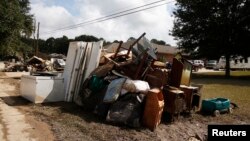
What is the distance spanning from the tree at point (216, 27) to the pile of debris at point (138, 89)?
877 inches

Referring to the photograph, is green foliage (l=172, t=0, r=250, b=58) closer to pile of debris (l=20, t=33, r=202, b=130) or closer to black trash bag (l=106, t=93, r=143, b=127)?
pile of debris (l=20, t=33, r=202, b=130)

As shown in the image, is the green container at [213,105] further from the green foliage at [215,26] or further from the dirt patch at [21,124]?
the green foliage at [215,26]

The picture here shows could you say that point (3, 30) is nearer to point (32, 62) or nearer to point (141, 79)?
point (32, 62)

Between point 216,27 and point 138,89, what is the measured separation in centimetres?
2606

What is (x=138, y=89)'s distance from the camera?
379 inches

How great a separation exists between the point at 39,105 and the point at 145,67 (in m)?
3.77

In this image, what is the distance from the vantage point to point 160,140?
28.0ft

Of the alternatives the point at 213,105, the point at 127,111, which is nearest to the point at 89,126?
the point at 127,111

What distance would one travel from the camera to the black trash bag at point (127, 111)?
9109 millimetres

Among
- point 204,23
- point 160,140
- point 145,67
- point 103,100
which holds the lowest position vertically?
point 160,140

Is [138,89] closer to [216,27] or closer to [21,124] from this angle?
[21,124]

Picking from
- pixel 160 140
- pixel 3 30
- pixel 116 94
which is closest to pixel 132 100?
pixel 116 94

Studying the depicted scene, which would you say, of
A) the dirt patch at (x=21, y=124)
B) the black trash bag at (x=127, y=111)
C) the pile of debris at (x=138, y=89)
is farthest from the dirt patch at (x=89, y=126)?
the pile of debris at (x=138, y=89)

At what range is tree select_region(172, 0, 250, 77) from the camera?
33.1 metres
